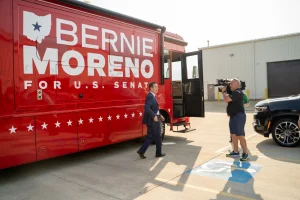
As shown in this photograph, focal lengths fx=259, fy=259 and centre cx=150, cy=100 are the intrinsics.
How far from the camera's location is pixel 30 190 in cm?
417

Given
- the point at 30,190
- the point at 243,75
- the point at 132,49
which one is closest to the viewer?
the point at 30,190

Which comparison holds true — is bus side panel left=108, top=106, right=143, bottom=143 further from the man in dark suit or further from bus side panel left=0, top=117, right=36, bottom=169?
bus side panel left=0, top=117, right=36, bottom=169

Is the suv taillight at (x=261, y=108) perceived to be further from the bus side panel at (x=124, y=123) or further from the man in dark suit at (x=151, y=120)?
the bus side panel at (x=124, y=123)

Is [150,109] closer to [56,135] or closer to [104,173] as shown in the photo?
[104,173]

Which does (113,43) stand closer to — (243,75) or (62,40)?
(62,40)

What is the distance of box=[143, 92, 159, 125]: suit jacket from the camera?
5784 millimetres

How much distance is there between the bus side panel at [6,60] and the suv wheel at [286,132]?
622 centimetres

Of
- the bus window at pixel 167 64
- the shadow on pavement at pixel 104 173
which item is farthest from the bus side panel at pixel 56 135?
the bus window at pixel 167 64

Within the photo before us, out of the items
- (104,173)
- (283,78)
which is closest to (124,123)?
(104,173)

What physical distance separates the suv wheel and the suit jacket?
11.0 ft

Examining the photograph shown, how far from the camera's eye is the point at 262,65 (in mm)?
24641

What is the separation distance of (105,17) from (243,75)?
22.4 m

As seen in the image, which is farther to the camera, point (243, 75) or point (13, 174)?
point (243, 75)

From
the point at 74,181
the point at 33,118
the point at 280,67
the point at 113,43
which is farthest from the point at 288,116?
the point at 280,67
